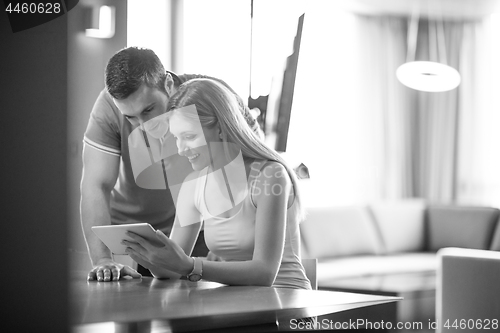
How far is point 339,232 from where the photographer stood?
11.1 ft

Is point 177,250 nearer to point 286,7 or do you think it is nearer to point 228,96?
point 228,96

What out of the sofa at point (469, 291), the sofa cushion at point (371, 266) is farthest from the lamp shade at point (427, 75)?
the sofa at point (469, 291)

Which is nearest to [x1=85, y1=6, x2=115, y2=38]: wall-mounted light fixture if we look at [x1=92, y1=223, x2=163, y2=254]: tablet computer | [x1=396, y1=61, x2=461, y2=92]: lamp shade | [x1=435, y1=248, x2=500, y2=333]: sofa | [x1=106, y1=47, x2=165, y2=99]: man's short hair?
[x1=92, y1=223, x2=163, y2=254]: tablet computer

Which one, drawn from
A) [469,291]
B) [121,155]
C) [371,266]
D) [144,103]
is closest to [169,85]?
[144,103]

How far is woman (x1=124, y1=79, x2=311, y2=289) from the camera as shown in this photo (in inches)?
44.2

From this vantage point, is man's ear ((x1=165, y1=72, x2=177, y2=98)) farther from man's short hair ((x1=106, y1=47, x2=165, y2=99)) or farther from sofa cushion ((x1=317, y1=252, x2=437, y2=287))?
sofa cushion ((x1=317, y1=252, x2=437, y2=287))

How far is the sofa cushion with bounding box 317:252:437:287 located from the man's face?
5.41 ft

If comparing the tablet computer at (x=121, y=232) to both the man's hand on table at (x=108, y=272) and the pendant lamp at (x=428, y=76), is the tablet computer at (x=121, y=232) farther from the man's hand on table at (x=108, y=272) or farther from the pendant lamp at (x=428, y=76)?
the pendant lamp at (x=428, y=76)

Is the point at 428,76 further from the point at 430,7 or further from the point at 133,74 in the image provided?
the point at 133,74

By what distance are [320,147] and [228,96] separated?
111 inches

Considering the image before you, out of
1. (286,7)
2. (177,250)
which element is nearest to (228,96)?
(177,250)

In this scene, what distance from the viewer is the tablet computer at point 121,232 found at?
985 mm

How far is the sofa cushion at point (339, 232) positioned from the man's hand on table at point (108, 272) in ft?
6.57

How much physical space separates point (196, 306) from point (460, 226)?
3277 mm
